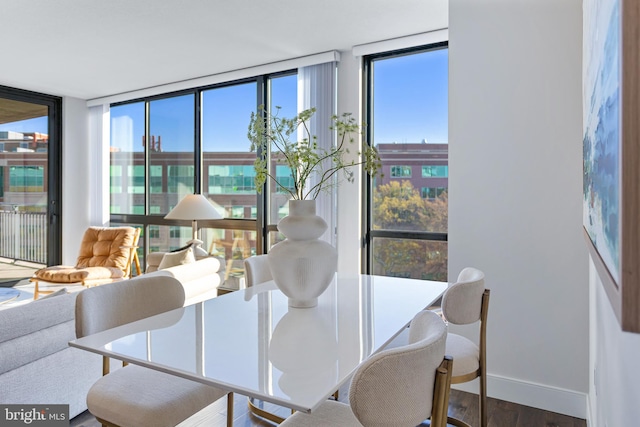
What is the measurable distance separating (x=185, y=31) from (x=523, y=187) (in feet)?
9.86

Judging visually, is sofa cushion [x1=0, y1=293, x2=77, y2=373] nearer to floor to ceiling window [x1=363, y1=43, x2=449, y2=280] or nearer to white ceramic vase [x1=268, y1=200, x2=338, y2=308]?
white ceramic vase [x1=268, y1=200, x2=338, y2=308]

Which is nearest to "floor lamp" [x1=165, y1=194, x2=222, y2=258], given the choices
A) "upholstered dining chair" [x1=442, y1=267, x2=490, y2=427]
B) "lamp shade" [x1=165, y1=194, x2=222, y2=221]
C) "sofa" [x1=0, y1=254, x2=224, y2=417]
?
"lamp shade" [x1=165, y1=194, x2=222, y2=221]

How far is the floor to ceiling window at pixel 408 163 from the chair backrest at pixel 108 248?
9.60 feet

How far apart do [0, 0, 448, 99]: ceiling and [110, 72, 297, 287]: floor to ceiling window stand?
454 millimetres

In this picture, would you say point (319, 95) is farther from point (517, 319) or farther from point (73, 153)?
point (73, 153)

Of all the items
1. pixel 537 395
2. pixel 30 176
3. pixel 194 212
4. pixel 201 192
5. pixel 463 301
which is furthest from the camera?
pixel 30 176

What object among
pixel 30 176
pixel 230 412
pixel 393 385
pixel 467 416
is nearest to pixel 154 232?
pixel 30 176

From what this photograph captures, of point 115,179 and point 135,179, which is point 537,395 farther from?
point 115,179

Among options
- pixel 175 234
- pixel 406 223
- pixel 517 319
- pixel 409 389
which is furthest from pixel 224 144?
pixel 409 389

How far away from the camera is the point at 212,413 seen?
2.29 metres

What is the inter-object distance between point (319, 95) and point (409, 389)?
146 inches

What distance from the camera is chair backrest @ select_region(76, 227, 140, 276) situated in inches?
201

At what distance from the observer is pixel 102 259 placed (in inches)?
204

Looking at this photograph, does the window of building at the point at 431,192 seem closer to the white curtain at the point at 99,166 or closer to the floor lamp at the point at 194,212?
the floor lamp at the point at 194,212
